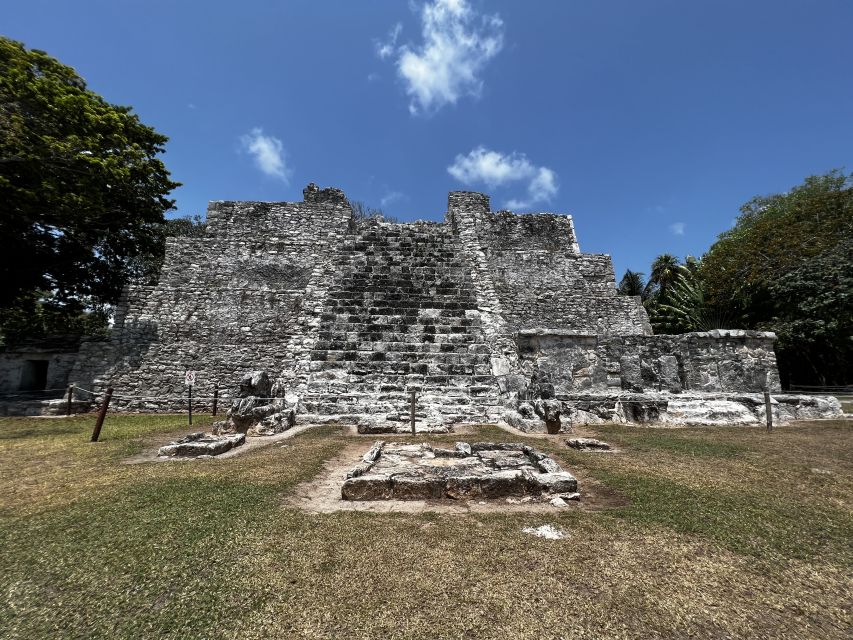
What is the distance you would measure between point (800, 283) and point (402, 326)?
19.0 meters

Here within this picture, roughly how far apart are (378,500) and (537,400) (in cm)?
459

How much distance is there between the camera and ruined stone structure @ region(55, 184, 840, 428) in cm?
827

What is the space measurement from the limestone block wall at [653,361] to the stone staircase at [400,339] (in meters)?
1.56

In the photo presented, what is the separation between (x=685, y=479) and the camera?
4.17m

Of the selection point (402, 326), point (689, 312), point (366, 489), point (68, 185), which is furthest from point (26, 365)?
point (689, 312)

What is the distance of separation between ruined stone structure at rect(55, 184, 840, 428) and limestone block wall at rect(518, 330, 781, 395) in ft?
0.10

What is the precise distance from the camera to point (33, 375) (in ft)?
44.7

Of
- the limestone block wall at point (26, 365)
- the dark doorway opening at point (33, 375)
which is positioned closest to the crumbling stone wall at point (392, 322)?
the limestone block wall at point (26, 365)

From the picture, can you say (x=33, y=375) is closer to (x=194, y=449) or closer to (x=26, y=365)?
(x=26, y=365)

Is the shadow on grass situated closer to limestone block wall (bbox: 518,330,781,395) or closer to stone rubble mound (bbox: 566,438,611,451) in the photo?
stone rubble mound (bbox: 566,438,611,451)

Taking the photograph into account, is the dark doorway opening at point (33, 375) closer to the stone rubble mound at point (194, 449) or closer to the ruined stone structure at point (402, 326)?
the ruined stone structure at point (402, 326)

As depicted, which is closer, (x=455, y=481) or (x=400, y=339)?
(x=455, y=481)

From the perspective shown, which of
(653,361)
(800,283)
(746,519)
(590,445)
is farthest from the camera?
(800,283)

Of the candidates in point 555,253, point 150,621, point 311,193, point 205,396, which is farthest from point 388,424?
point 311,193
